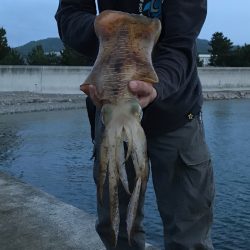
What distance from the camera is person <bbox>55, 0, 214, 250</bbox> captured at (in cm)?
245

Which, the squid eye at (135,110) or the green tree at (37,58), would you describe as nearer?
the squid eye at (135,110)

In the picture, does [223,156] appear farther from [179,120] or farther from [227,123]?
[179,120]

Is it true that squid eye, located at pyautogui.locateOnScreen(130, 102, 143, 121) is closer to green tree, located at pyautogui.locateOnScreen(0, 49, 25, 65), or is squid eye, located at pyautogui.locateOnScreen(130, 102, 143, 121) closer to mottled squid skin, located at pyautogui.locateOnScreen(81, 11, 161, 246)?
mottled squid skin, located at pyautogui.locateOnScreen(81, 11, 161, 246)

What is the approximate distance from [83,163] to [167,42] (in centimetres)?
825

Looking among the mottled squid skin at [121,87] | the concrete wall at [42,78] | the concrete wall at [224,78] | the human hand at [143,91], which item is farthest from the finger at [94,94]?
the concrete wall at [224,78]

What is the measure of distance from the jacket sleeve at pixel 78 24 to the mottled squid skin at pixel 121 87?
1.46 ft

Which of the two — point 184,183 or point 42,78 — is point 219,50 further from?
point 184,183

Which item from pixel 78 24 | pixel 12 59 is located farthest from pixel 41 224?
pixel 12 59

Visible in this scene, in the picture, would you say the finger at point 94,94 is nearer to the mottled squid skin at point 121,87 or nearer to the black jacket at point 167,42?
the mottled squid skin at point 121,87

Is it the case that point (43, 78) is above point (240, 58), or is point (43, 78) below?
below

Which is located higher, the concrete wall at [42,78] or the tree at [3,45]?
the tree at [3,45]

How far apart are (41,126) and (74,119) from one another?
2462mm

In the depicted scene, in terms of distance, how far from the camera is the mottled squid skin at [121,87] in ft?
6.06

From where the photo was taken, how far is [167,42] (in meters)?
2.42
